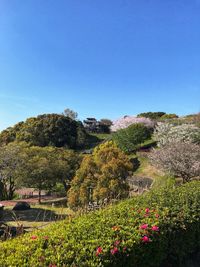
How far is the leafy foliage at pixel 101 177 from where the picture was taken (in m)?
13.5

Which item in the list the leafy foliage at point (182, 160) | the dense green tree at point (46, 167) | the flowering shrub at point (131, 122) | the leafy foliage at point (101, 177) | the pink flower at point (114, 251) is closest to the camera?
the pink flower at point (114, 251)

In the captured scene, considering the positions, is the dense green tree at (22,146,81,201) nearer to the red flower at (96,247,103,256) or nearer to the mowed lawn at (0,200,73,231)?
the mowed lawn at (0,200,73,231)

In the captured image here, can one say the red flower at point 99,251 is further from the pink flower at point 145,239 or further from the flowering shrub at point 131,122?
the flowering shrub at point 131,122

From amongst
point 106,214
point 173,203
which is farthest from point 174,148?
point 106,214

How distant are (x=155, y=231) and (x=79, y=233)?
128 centimetres

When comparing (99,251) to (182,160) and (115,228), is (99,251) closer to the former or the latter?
(115,228)

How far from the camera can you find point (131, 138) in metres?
29.6

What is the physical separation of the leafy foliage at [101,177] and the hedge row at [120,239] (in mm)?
7196

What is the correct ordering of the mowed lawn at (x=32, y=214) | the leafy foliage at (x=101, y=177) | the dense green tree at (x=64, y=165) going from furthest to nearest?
the dense green tree at (x=64, y=165) < the mowed lawn at (x=32, y=214) < the leafy foliage at (x=101, y=177)

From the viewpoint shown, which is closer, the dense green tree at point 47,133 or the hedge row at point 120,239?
the hedge row at point 120,239

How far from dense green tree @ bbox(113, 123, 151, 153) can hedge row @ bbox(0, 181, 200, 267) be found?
2262cm

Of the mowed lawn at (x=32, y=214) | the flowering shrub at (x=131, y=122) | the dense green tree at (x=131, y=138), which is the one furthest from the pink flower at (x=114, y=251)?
the flowering shrub at (x=131, y=122)

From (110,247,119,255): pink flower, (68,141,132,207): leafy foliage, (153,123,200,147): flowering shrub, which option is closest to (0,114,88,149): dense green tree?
(153,123,200,147): flowering shrub

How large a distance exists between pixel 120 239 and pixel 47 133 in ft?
122
